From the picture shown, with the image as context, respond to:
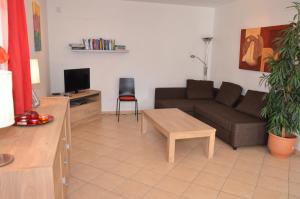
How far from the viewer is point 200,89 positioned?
218 inches

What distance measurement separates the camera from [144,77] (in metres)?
5.77

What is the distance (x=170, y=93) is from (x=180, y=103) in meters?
0.61

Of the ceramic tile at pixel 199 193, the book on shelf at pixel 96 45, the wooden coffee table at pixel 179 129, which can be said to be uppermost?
the book on shelf at pixel 96 45

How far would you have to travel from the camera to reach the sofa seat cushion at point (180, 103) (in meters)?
4.92

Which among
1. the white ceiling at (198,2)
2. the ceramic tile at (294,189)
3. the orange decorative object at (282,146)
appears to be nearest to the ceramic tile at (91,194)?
the ceramic tile at (294,189)

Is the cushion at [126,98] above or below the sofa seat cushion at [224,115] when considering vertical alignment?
above

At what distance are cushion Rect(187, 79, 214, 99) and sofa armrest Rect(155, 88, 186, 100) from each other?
170 mm

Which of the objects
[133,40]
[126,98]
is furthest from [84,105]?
[133,40]

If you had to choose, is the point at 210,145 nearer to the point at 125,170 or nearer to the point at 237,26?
the point at 125,170

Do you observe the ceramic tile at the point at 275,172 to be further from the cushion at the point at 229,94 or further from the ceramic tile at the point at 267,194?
the cushion at the point at 229,94

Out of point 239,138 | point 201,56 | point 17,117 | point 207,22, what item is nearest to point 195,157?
point 239,138

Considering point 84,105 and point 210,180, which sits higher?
point 84,105

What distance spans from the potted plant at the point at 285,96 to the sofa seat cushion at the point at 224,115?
0.37 m

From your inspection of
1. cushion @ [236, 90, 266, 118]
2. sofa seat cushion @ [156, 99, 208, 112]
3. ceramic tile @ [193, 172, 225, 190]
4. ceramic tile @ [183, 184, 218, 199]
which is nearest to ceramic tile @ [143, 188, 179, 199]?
ceramic tile @ [183, 184, 218, 199]
